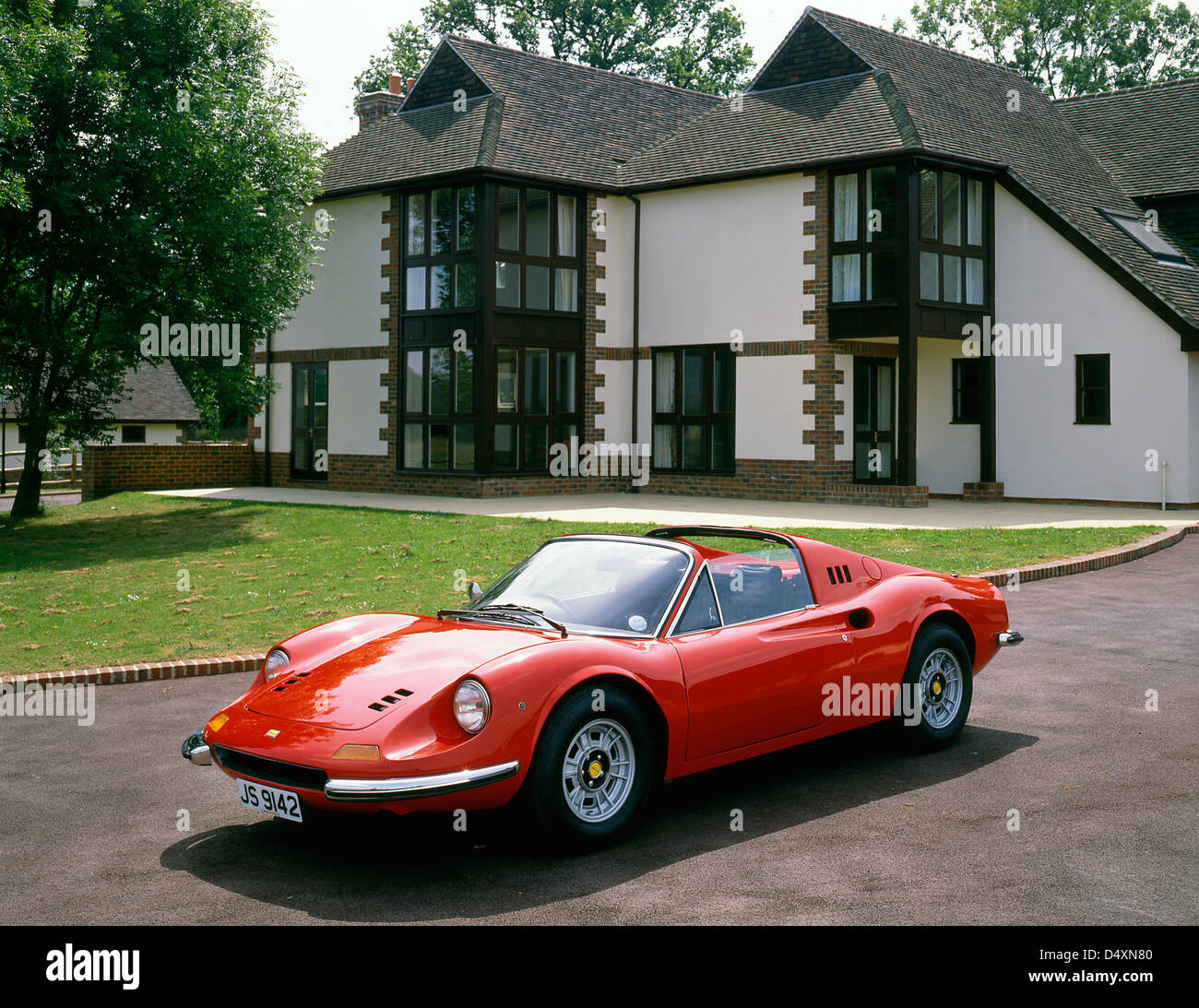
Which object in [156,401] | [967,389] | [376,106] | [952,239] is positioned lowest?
[967,389]

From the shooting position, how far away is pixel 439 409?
87.2 feet

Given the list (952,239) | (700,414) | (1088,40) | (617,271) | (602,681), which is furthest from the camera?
(1088,40)

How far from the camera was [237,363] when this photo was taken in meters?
22.4

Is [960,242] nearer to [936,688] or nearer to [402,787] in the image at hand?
[936,688]

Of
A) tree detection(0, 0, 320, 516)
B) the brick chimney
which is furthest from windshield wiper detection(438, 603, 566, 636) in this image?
the brick chimney

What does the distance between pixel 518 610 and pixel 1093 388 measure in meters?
20.6

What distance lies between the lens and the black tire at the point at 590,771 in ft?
17.1

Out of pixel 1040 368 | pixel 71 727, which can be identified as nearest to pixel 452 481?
pixel 1040 368

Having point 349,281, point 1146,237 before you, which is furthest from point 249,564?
point 1146,237

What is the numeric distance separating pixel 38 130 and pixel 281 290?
15.3 ft

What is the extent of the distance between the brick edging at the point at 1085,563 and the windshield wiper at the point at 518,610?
8.08 m

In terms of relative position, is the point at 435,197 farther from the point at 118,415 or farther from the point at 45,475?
the point at 118,415
